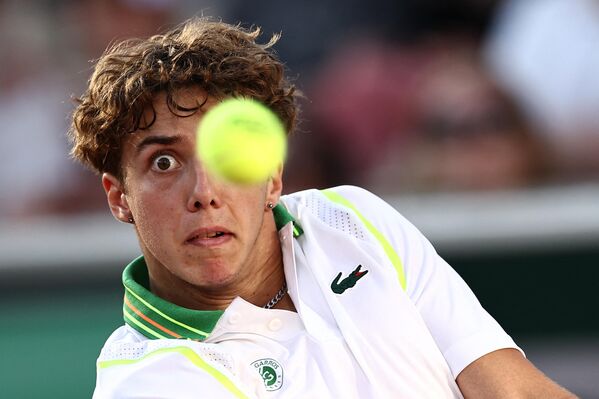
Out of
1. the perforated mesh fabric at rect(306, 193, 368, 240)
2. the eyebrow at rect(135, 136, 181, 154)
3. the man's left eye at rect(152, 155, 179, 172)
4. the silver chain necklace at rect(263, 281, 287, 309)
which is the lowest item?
the silver chain necklace at rect(263, 281, 287, 309)

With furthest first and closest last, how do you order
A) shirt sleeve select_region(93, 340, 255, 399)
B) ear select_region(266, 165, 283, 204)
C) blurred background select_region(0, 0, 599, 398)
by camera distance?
blurred background select_region(0, 0, 599, 398), ear select_region(266, 165, 283, 204), shirt sleeve select_region(93, 340, 255, 399)

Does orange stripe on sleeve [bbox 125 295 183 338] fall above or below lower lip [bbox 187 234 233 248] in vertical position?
below

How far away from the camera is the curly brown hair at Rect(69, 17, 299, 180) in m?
3.01

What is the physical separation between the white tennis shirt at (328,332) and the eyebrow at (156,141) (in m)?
0.40

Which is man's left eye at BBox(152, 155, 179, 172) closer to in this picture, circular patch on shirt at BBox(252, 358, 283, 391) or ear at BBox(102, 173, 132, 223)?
ear at BBox(102, 173, 132, 223)

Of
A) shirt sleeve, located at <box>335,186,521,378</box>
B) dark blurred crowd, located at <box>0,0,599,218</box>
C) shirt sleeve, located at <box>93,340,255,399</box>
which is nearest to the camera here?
shirt sleeve, located at <box>93,340,255,399</box>

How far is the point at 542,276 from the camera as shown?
5406 millimetres

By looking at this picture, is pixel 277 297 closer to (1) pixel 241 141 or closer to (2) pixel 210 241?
(2) pixel 210 241

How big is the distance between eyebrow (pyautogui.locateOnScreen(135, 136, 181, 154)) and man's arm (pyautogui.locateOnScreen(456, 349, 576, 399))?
93 cm

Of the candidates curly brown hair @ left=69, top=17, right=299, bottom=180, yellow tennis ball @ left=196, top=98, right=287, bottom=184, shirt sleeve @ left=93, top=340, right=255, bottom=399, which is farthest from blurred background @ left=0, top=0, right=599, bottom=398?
shirt sleeve @ left=93, top=340, right=255, bottom=399

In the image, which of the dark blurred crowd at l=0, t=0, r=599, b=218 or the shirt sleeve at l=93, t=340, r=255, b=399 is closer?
the shirt sleeve at l=93, t=340, r=255, b=399

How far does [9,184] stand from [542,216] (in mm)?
2824

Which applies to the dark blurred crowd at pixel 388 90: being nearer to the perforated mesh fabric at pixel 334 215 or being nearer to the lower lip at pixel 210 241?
the perforated mesh fabric at pixel 334 215

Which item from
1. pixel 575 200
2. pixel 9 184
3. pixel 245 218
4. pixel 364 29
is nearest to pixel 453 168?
pixel 575 200
